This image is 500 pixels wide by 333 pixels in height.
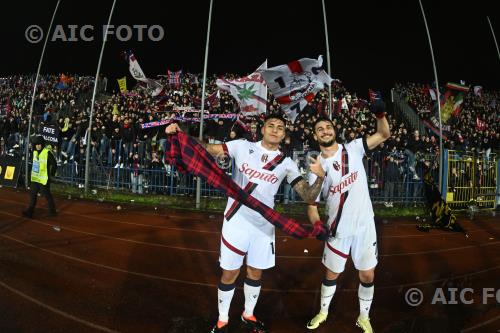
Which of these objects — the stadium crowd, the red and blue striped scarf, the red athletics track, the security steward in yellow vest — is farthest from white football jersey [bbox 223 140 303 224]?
the security steward in yellow vest

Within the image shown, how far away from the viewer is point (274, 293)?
4809 mm

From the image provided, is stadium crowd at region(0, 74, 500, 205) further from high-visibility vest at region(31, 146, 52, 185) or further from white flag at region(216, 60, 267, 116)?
high-visibility vest at region(31, 146, 52, 185)

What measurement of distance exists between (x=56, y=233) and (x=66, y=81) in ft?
79.2

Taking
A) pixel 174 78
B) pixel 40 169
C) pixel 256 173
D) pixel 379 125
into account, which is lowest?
pixel 40 169

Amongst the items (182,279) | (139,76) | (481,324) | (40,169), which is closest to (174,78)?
(139,76)

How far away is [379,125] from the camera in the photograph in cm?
360

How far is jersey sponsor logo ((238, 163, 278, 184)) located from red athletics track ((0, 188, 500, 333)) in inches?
66.3

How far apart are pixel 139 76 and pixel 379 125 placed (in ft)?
54.7

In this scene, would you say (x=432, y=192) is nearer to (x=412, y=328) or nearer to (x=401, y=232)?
(x=401, y=232)

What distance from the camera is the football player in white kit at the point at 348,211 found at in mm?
3611

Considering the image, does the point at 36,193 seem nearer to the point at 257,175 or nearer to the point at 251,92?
the point at 251,92

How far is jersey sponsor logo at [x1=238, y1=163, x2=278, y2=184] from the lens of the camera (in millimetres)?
3422

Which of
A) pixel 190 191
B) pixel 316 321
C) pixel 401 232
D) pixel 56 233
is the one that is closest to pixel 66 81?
pixel 190 191

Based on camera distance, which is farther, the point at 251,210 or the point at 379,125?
the point at 379,125
